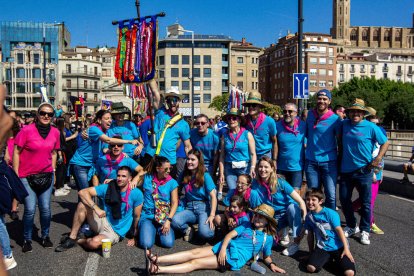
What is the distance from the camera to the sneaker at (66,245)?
18.9 feet

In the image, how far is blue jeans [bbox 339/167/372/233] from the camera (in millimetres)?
6202

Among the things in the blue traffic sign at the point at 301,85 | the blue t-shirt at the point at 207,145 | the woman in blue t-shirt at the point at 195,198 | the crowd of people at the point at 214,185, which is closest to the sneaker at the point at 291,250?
the crowd of people at the point at 214,185

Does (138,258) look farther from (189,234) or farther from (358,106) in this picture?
(358,106)

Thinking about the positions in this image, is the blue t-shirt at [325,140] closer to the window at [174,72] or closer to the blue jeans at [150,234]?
the blue jeans at [150,234]

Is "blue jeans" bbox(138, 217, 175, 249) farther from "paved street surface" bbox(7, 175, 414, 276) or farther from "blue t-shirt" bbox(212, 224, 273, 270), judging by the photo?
"blue t-shirt" bbox(212, 224, 273, 270)

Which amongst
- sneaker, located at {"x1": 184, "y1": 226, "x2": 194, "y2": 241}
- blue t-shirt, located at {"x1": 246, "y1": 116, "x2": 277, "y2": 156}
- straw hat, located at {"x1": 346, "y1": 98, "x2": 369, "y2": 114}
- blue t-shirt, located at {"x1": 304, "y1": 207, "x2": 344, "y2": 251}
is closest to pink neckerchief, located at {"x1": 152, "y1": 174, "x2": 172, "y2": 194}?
sneaker, located at {"x1": 184, "y1": 226, "x2": 194, "y2": 241}

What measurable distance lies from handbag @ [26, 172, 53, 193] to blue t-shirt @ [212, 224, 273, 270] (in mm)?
2419

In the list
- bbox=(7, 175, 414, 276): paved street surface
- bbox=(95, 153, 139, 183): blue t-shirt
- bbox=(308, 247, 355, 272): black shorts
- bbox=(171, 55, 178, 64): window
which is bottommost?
bbox=(7, 175, 414, 276): paved street surface

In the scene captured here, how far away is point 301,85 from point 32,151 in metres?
8.58

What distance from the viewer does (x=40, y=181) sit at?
5.76 metres

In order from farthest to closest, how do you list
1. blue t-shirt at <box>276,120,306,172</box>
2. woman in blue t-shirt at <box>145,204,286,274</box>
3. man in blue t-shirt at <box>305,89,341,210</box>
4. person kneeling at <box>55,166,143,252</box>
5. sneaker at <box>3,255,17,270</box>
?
1. blue t-shirt at <box>276,120,306,172</box>
2. man in blue t-shirt at <box>305,89,341,210</box>
3. person kneeling at <box>55,166,143,252</box>
4. sneaker at <box>3,255,17,270</box>
5. woman in blue t-shirt at <box>145,204,286,274</box>

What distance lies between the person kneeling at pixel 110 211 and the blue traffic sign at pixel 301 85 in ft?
24.9

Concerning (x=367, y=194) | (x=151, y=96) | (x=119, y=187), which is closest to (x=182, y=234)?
(x=119, y=187)

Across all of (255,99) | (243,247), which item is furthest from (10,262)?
(255,99)
